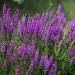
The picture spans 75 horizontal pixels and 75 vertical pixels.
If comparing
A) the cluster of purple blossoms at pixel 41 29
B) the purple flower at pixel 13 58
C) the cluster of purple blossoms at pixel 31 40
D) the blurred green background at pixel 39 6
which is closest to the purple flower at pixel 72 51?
the cluster of purple blossoms at pixel 31 40

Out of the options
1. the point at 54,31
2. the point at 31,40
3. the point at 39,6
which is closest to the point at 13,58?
the point at 31,40

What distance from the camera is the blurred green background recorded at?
5.50m

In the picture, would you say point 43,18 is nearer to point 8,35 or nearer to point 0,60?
point 8,35

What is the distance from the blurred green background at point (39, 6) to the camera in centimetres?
550

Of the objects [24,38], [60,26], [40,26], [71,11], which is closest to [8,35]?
[24,38]

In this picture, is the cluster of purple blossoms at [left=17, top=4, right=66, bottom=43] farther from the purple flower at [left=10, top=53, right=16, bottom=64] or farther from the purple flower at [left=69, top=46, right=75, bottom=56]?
the purple flower at [left=10, top=53, right=16, bottom=64]


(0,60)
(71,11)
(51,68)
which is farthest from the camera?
(71,11)

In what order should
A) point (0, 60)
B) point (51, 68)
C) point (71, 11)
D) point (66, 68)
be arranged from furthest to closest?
point (71, 11) → point (66, 68) → point (0, 60) → point (51, 68)

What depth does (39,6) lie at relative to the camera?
5742 millimetres

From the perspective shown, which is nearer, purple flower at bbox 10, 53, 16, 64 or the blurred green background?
purple flower at bbox 10, 53, 16, 64

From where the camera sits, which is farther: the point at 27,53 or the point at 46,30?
the point at 46,30

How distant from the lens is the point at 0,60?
8.36 feet

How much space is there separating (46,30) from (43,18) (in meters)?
0.15

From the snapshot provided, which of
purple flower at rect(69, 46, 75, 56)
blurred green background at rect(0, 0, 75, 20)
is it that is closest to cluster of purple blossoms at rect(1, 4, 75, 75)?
purple flower at rect(69, 46, 75, 56)
